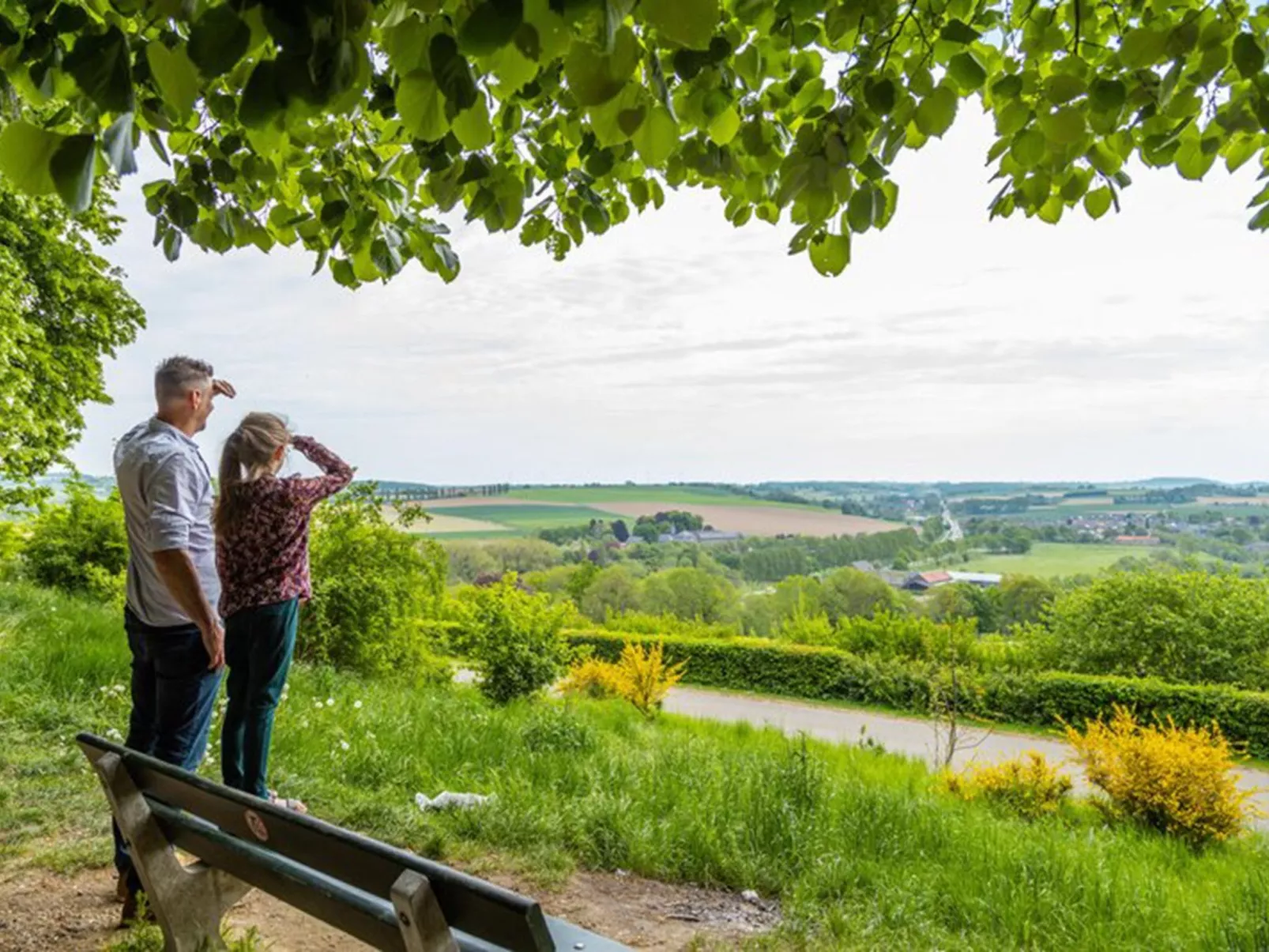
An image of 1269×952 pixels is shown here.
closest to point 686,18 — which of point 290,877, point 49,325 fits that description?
point 290,877

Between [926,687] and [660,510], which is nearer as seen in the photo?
[926,687]

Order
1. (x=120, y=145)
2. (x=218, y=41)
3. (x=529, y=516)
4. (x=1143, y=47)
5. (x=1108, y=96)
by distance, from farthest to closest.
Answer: (x=529, y=516) < (x=1108, y=96) < (x=1143, y=47) < (x=120, y=145) < (x=218, y=41)

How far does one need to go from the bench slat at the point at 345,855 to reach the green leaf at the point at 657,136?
1.18m

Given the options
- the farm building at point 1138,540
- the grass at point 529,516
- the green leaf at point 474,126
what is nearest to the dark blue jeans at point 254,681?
the green leaf at point 474,126

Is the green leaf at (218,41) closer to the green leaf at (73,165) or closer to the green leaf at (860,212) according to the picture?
the green leaf at (73,165)

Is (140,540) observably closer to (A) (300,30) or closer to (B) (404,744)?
(A) (300,30)

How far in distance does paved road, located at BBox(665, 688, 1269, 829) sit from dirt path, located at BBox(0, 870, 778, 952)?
9.91 m

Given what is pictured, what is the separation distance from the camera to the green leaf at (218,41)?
0.88m

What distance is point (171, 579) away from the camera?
2.58 m

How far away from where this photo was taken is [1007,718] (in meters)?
→ 18.2

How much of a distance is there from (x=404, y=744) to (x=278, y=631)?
2.27 m

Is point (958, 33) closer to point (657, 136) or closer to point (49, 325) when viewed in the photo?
point (657, 136)

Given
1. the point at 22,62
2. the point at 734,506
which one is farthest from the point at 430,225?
the point at 734,506

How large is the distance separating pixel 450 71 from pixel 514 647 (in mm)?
9668
